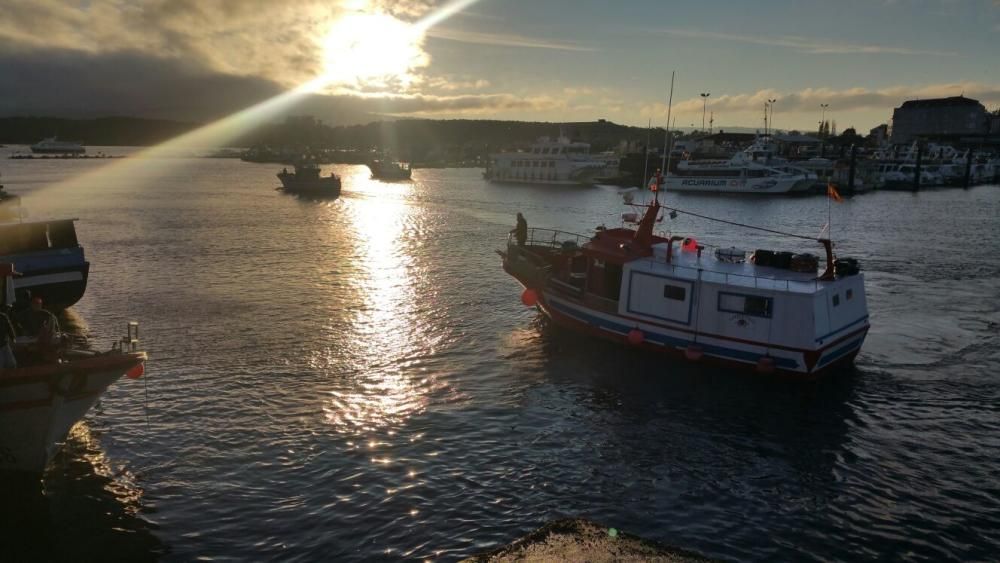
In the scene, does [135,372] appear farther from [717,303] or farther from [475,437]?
[717,303]

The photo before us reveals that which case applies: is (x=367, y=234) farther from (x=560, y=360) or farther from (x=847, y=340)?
(x=847, y=340)

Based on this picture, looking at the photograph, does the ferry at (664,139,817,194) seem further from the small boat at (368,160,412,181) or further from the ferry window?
the ferry window

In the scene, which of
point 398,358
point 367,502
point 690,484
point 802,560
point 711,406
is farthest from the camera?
point 398,358

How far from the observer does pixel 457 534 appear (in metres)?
14.8

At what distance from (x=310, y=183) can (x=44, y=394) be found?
346 feet

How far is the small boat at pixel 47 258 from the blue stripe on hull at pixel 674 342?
23.8 m

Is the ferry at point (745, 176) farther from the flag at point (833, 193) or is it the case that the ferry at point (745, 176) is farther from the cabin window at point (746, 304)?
the cabin window at point (746, 304)

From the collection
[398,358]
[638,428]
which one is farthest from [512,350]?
[638,428]

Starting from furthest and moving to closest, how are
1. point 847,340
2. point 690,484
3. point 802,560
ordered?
point 847,340 → point 690,484 → point 802,560

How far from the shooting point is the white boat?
14225 centimetres

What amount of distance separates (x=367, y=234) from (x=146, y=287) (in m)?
29.8

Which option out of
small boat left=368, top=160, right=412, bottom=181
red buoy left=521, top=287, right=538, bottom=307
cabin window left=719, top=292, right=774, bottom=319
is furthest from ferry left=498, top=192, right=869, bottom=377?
small boat left=368, top=160, right=412, bottom=181

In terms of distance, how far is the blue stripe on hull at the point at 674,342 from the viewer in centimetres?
2416

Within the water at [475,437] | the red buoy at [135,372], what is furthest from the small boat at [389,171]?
the red buoy at [135,372]
